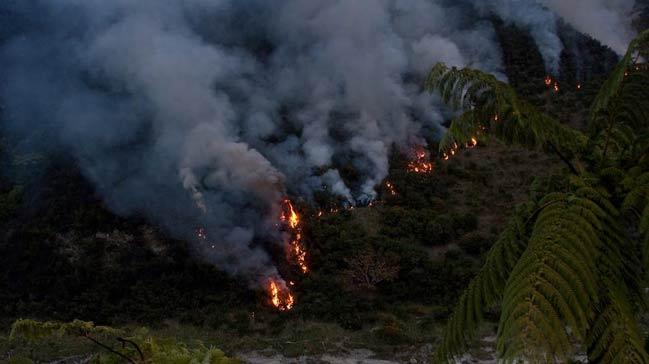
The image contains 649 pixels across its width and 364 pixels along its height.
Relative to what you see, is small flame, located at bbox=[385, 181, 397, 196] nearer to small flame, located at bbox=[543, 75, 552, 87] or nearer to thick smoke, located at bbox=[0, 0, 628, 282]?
thick smoke, located at bbox=[0, 0, 628, 282]

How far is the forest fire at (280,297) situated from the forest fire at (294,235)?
185 cm

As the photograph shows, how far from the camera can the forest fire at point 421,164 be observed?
112ft

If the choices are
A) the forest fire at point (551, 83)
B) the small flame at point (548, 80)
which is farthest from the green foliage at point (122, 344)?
the small flame at point (548, 80)

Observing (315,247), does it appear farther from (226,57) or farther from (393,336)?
(226,57)

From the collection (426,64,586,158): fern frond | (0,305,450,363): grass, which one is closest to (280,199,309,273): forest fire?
(0,305,450,363): grass

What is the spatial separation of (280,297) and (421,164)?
16.8 meters

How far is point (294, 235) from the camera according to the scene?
26.5 meters

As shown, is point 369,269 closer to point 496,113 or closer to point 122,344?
point 122,344

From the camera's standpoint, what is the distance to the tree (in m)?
2.23

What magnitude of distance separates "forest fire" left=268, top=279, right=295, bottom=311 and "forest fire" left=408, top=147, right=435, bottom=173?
14.7m

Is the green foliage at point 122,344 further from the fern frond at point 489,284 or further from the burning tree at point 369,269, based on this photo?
the burning tree at point 369,269

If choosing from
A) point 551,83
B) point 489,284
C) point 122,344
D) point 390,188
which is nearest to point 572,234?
point 489,284

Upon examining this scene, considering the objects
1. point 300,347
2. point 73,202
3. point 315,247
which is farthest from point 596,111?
point 73,202

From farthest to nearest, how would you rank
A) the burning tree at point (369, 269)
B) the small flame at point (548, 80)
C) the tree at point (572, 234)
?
the small flame at point (548, 80)
the burning tree at point (369, 269)
the tree at point (572, 234)
